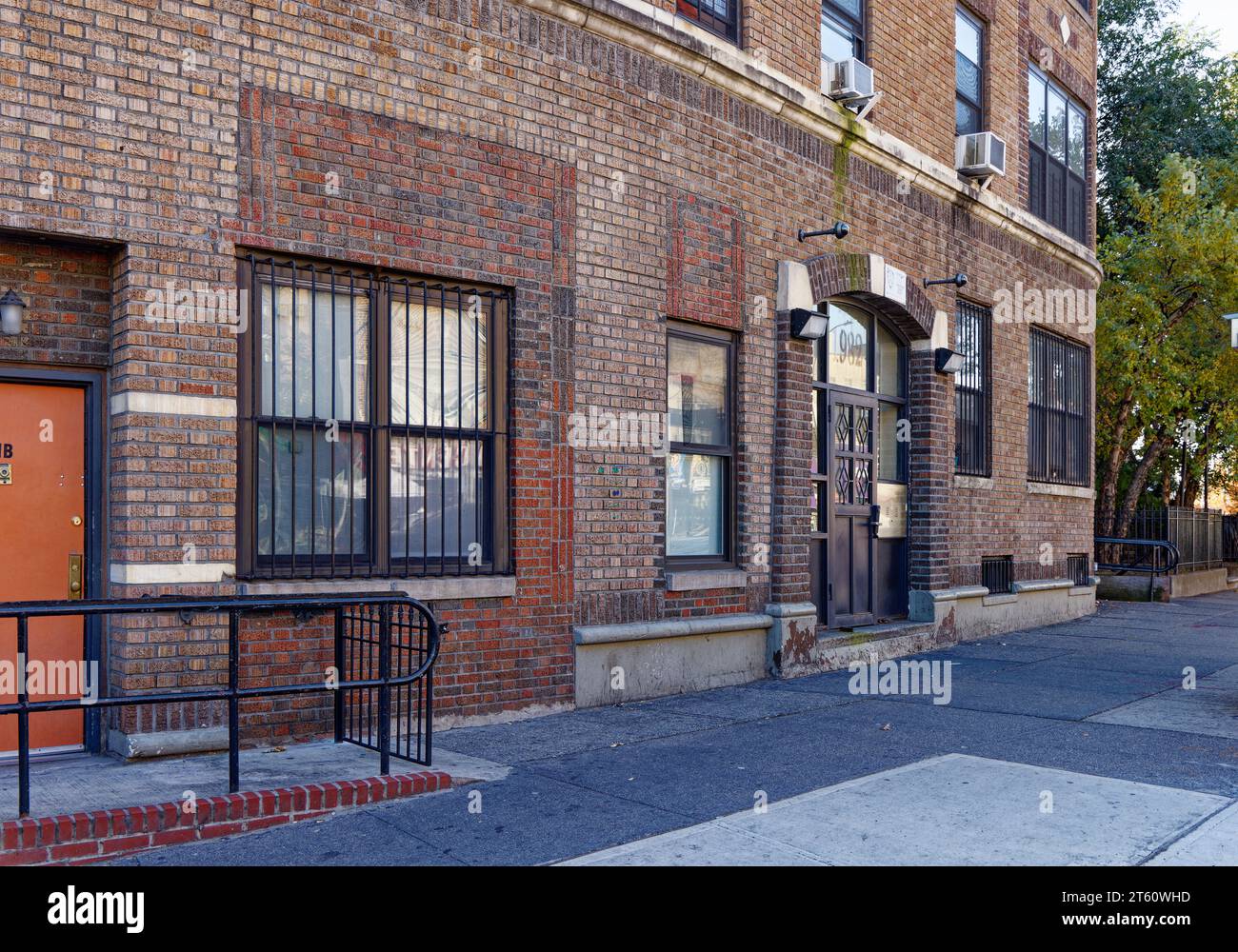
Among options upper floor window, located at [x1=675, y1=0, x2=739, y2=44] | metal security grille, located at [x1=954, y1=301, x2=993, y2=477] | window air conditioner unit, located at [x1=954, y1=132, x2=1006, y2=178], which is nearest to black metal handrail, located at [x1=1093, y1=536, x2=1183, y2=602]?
metal security grille, located at [x1=954, y1=301, x2=993, y2=477]

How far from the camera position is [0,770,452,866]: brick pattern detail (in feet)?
16.3

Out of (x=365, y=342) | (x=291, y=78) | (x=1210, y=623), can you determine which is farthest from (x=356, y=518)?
(x=1210, y=623)

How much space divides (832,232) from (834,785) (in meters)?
6.14

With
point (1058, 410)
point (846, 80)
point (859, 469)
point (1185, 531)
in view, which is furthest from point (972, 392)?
point (1185, 531)

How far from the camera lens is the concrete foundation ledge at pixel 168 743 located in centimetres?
650

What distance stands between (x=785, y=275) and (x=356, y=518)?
509 cm

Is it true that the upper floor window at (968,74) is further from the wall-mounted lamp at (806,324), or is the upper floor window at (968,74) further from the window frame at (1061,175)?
the wall-mounted lamp at (806,324)

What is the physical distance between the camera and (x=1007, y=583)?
49.8 ft

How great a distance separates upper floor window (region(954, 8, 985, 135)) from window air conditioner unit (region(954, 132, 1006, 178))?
10.0 inches

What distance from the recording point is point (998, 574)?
15.0 m

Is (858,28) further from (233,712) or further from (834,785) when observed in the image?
(233,712)

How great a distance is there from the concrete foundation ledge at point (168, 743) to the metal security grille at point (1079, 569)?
1374cm

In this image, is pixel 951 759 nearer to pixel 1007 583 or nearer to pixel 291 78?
pixel 291 78

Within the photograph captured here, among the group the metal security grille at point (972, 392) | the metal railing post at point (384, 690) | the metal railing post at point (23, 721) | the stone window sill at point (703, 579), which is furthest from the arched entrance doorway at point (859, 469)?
the metal railing post at point (23, 721)
